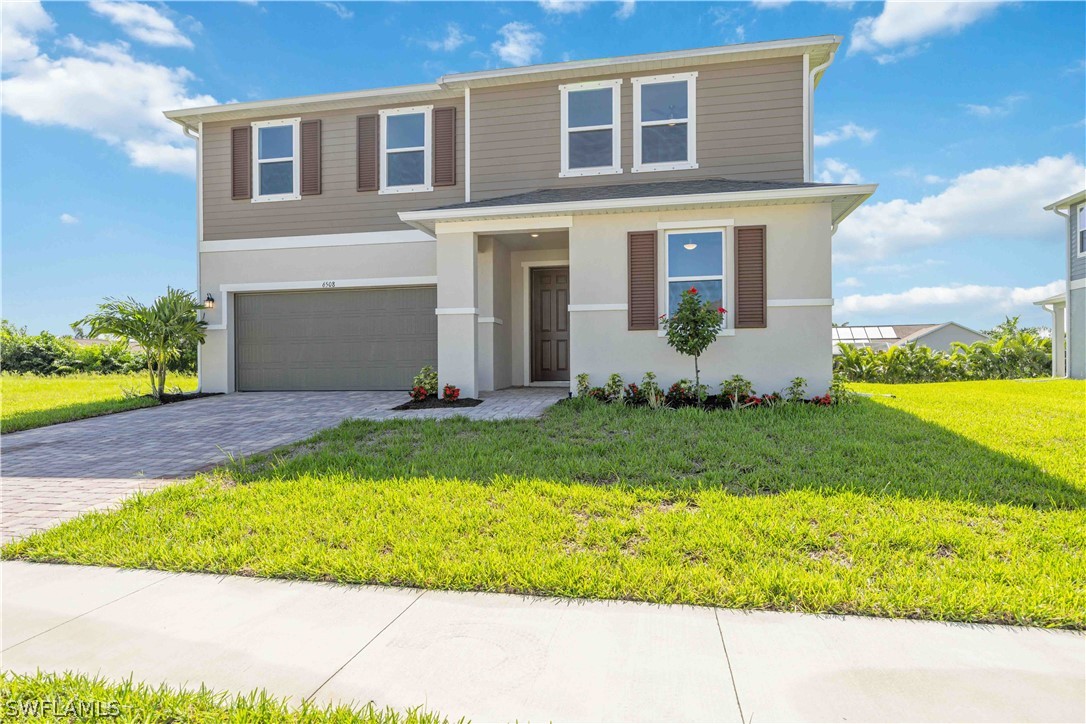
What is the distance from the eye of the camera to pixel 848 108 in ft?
36.5

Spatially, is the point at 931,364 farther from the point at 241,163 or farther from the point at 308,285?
the point at 241,163

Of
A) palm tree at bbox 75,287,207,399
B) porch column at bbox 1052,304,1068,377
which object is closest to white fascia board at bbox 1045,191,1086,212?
porch column at bbox 1052,304,1068,377

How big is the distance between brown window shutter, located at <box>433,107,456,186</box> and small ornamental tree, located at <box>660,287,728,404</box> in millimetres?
5352

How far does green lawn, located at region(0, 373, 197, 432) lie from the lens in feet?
28.2

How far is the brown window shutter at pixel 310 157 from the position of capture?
37.0ft

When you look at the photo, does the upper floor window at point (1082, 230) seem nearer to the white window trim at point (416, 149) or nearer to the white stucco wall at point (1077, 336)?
the white stucco wall at point (1077, 336)

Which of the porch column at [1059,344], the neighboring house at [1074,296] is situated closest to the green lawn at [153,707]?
the neighboring house at [1074,296]

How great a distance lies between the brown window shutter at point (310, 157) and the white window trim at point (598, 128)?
4978 mm

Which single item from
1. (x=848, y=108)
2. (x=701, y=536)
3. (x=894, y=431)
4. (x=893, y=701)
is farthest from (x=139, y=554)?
(x=848, y=108)

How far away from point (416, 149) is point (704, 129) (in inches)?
213

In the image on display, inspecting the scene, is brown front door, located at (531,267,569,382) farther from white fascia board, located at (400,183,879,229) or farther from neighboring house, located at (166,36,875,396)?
white fascia board, located at (400,183,879,229)

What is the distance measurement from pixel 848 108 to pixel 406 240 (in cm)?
907

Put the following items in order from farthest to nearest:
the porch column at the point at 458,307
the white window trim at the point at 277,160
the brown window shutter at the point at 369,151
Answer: the white window trim at the point at 277,160 < the brown window shutter at the point at 369,151 < the porch column at the point at 458,307

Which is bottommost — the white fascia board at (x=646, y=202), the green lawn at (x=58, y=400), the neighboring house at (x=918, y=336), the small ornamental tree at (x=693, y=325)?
the green lawn at (x=58, y=400)
